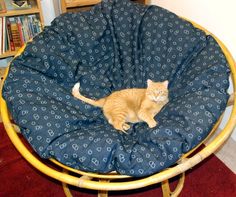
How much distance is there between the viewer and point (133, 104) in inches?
53.9

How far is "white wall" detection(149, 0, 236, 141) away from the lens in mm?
1369

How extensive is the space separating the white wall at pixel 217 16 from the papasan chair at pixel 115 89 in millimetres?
97

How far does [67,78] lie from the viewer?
1462 millimetres

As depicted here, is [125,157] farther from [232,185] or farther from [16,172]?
[16,172]

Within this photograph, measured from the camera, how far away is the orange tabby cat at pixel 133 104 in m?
1.27

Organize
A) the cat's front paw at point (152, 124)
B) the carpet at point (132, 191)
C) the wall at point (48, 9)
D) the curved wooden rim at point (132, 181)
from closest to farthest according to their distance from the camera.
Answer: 1. the curved wooden rim at point (132, 181)
2. the cat's front paw at point (152, 124)
3. the carpet at point (132, 191)
4. the wall at point (48, 9)

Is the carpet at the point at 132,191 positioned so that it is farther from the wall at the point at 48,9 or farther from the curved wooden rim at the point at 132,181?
the wall at the point at 48,9

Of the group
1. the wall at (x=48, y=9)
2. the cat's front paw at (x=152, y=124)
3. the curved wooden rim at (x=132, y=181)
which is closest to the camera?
the curved wooden rim at (x=132, y=181)

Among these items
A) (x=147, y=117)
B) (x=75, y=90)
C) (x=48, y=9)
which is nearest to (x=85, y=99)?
(x=75, y=90)

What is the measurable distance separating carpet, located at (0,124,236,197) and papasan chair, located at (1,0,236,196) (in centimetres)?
10

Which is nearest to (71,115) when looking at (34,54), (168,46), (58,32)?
(34,54)

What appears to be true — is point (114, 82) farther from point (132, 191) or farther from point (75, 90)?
point (132, 191)

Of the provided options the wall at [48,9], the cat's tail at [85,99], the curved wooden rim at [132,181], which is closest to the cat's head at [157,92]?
the cat's tail at [85,99]

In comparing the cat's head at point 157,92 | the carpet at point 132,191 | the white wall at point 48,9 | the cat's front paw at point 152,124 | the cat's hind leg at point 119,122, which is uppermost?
the white wall at point 48,9
